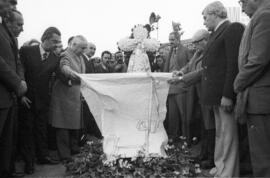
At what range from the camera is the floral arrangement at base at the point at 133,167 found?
4.33 meters

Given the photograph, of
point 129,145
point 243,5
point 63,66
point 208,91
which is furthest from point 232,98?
point 63,66

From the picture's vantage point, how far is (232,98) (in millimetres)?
4055

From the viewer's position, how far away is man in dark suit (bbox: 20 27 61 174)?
4.99 m

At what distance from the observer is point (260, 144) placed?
346 centimetres

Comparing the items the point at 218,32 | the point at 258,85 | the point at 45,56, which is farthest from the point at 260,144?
the point at 45,56

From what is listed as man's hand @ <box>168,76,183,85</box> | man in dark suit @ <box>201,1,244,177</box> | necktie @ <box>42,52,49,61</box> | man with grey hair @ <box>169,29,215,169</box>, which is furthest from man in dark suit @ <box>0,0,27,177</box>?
man in dark suit @ <box>201,1,244,177</box>

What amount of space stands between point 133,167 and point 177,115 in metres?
2.41

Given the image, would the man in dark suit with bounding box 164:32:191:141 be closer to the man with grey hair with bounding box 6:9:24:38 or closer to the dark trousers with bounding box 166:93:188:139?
the dark trousers with bounding box 166:93:188:139

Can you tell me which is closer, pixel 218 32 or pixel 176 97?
pixel 218 32

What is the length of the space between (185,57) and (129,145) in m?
2.72

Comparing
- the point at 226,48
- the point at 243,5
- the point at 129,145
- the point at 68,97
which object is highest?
the point at 243,5

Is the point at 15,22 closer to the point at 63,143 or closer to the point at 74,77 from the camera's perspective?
the point at 74,77

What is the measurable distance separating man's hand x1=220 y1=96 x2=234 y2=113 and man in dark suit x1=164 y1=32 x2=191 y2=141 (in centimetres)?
235

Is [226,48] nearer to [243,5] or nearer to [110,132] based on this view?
[243,5]
